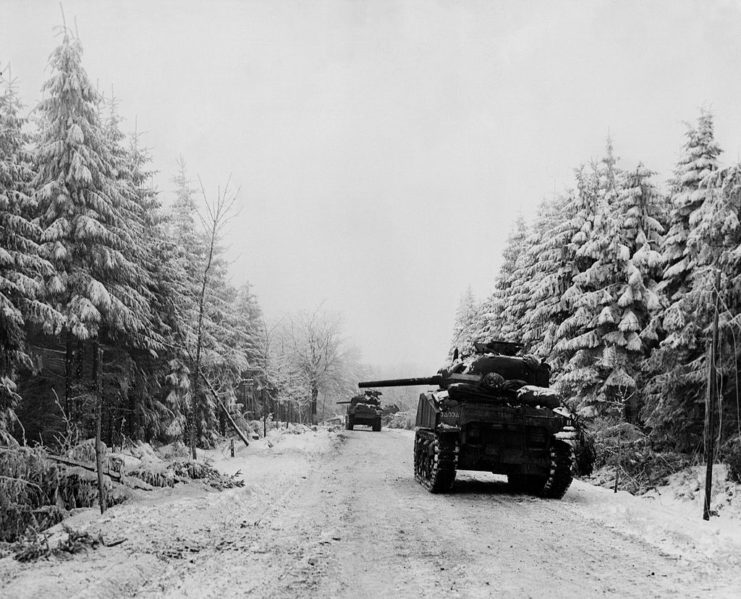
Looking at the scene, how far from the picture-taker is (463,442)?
1073 centimetres

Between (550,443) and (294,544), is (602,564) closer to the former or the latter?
(294,544)

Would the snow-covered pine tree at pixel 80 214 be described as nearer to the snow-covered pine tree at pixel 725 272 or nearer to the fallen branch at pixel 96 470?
the fallen branch at pixel 96 470

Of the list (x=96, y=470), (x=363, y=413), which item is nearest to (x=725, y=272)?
(x=96, y=470)

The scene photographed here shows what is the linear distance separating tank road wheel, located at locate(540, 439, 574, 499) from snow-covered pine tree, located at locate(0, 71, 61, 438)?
31.9ft

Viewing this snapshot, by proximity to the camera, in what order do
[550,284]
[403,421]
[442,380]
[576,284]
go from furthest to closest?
[403,421] < [550,284] < [576,284] < [442,380]

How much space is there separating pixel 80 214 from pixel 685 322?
1609 cm

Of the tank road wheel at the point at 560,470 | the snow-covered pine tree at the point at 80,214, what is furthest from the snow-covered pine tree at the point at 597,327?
the snow-covered pine tree at the point at 80,214

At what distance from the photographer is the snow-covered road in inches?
198

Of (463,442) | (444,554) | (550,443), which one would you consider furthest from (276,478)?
(444,554)

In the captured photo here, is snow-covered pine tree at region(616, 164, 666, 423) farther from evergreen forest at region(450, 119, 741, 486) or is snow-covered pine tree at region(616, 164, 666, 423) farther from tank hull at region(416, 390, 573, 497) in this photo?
tank hull at region(416, 390, 573, 497)

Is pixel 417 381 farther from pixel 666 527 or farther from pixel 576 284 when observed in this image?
pixel 576 284

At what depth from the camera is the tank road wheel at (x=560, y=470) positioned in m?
10.3

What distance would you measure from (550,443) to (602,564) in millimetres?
4899

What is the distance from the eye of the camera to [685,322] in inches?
556
